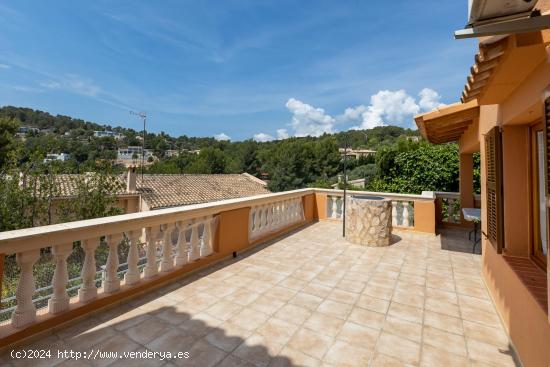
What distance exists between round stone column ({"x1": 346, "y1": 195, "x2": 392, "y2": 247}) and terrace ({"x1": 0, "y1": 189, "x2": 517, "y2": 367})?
42cm

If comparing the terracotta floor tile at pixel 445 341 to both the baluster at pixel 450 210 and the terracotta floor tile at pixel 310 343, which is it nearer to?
the terracotta floor tile at pixel 310 343

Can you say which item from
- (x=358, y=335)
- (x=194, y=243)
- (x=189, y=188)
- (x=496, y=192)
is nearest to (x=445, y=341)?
(x=358, y=335)

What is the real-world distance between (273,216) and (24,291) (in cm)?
402

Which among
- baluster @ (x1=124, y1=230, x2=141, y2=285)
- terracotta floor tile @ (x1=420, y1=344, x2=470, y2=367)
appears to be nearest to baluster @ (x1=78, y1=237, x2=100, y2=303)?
baluster @ (x1=124, y1=230, x2=141, y2=285)

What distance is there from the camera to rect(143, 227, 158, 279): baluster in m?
2.97

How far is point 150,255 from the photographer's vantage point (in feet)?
9.93

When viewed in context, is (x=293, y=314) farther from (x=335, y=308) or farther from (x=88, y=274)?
(x=88, y=274)

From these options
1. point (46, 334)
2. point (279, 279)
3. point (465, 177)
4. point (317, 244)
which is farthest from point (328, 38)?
point (46, 334)

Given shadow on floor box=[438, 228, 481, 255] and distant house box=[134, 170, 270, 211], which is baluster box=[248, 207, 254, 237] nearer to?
shadow on floor box=[438, 228, 481, 255]

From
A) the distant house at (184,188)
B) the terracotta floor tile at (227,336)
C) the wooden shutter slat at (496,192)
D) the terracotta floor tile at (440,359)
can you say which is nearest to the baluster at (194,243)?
the terracotta floor tile at (227,336)

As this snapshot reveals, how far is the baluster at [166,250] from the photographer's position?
10.3ft

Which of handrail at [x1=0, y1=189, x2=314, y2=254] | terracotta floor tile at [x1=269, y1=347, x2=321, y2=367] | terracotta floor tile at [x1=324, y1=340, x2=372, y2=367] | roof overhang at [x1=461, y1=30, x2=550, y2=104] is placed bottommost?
terracotta floor tile at [x1=324, y1=340, x2=372, y2=367]

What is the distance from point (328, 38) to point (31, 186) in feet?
40.5

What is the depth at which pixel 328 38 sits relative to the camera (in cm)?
979
